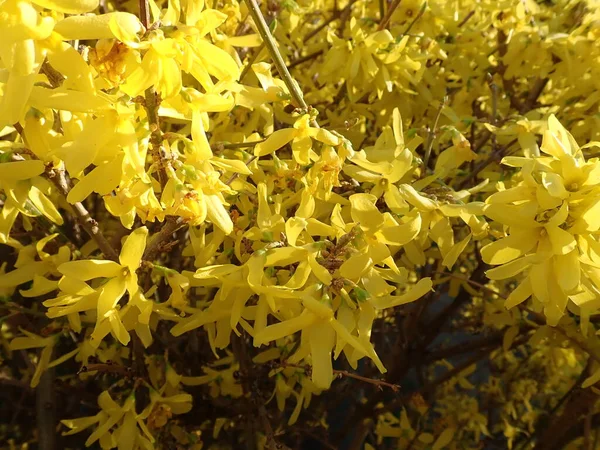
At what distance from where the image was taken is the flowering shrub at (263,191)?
0.84 meters

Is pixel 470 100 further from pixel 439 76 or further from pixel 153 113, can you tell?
pixel 153 113

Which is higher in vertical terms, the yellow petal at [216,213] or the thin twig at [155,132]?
the thin twig at [155,132]

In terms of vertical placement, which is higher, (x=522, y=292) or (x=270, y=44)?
(x=270, y=44)

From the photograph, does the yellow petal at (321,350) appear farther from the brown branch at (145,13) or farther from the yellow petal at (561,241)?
the brown branch at (145,13)

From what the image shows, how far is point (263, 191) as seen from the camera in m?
1.13

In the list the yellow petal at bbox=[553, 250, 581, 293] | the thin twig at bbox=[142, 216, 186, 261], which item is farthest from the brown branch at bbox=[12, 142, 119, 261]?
the yellow petal at bbox=[553, 250, 581, 293]

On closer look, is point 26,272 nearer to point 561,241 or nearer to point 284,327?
point 284,327

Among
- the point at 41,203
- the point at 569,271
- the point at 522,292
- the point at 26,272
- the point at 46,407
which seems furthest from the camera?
the point at 46,407

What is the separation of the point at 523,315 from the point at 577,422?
1.62 ft

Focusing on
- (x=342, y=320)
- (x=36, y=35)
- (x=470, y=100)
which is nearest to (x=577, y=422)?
(x=470, y=100)

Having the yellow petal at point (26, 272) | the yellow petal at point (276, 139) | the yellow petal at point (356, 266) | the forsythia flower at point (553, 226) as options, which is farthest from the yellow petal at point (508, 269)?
the yellow petal at point (26, 272)

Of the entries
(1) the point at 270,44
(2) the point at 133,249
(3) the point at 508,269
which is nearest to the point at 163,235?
(2) the point at 133,249

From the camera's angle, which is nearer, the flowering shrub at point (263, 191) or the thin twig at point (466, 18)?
the flowering shrub at point (263, 191)

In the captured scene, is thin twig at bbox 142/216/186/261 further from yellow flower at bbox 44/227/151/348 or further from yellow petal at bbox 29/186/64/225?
yellow petal at bbox 29/186/64/225
